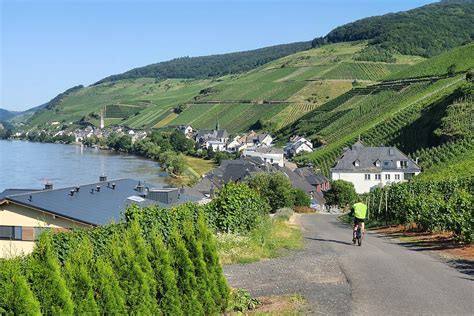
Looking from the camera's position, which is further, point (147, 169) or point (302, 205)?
point (147, 169)

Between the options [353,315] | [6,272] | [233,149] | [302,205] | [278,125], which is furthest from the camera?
[278,125]

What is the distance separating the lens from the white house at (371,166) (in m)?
71.5

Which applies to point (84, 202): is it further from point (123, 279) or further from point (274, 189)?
point (274, 189)

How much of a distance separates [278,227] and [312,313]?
45.2 feet

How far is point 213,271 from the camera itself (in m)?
10.0

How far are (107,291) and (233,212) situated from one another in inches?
496

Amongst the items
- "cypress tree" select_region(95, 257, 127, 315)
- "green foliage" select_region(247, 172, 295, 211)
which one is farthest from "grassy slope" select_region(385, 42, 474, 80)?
"cypress tree" select_region(95, 257, 127, 315)

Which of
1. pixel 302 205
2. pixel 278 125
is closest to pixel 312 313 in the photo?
pixel 302 205

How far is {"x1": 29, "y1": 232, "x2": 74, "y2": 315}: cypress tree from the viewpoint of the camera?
283 inches

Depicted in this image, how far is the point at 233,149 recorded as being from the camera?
13338 cm

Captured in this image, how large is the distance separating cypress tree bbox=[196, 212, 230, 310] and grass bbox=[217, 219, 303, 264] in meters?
5.06

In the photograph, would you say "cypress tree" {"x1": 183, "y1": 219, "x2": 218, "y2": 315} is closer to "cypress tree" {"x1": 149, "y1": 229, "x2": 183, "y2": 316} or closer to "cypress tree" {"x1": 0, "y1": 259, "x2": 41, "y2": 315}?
"cypress tree" {"x1": 149, "y1": 229, "x2": 183, "y2": 316}

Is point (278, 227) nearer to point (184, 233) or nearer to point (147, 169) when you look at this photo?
point (184, 233)

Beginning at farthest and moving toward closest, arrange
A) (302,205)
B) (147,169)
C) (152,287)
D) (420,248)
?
(147,169) → (302,205) → (420,248) → (152,287)
